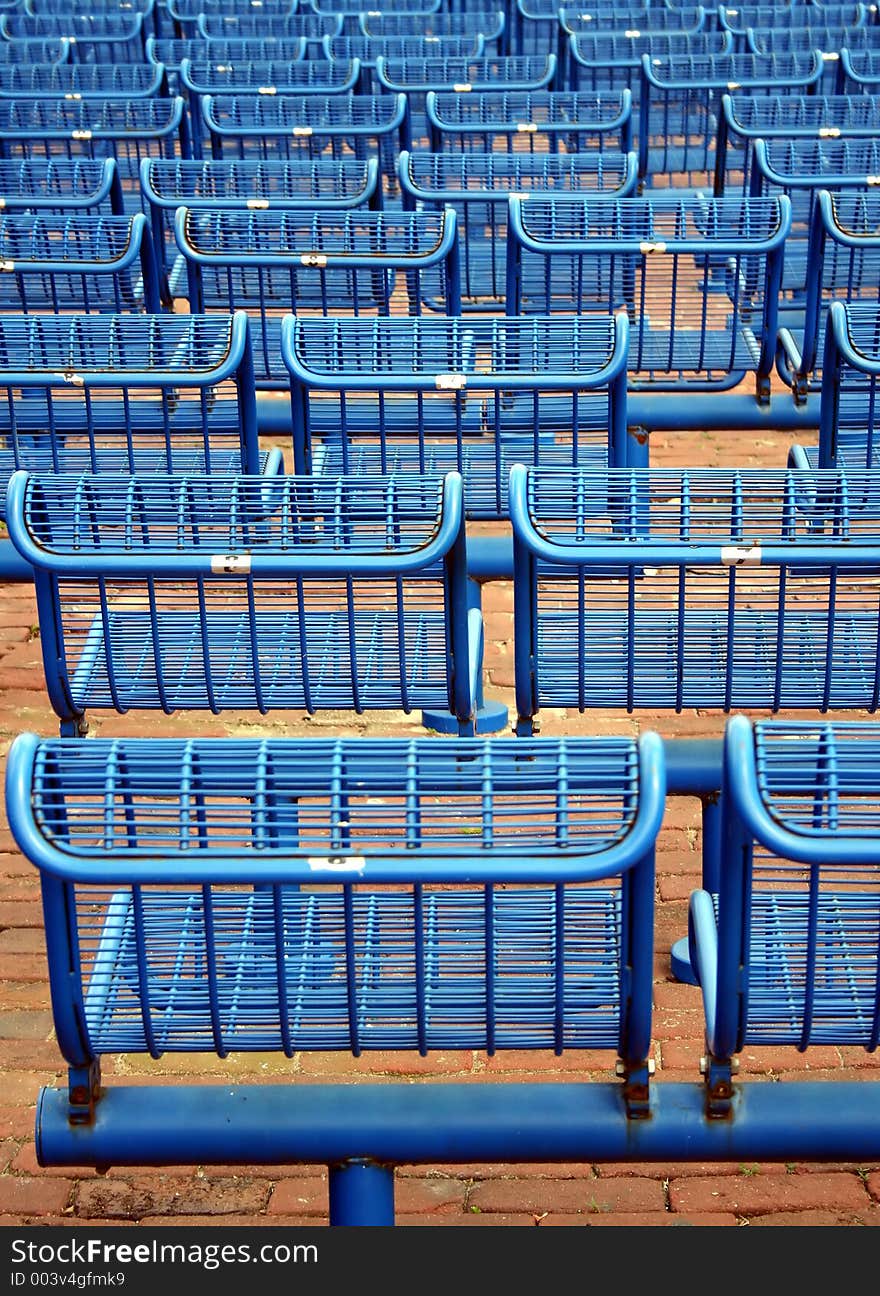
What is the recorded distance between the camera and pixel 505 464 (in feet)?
18.0

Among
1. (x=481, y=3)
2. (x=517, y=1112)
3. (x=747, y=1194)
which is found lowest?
(x=747, y=1194)

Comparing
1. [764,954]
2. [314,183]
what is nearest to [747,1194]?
[764,954]

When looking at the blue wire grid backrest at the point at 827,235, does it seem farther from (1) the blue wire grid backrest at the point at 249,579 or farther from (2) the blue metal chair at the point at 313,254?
(1) the blue wire grid backrest at the point at 249,579

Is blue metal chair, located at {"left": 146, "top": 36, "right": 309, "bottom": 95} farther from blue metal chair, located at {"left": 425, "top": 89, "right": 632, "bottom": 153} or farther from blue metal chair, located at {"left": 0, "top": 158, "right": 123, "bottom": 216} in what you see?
blue metal chair, located at {"left": 0, "top": 158, "right": 123, "bottom": 216}

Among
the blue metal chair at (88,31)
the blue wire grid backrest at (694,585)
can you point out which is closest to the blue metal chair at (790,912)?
the blue wire grid backrest at (694,585)

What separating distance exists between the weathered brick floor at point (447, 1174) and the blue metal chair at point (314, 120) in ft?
13.9

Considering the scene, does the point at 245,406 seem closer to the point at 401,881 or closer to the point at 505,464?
the point at 505,464

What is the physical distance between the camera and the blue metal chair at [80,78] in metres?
9.38

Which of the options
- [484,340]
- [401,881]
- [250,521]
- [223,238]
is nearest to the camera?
[401,881]

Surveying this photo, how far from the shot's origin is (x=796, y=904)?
337cm

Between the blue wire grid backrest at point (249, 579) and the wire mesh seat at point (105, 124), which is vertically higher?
the wire mesh seat at point (105, 124)

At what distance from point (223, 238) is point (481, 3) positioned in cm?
612

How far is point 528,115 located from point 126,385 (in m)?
3.92

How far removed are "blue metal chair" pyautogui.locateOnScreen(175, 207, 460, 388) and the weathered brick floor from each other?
89.7 inches
